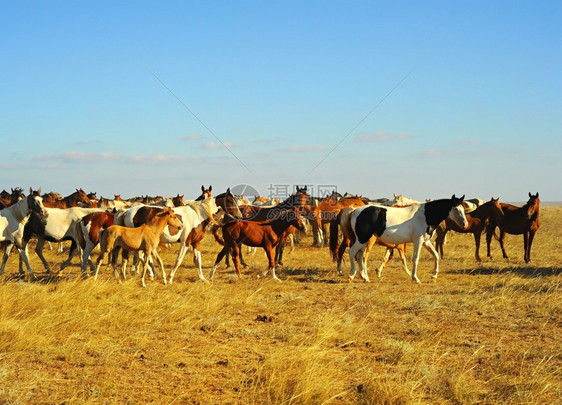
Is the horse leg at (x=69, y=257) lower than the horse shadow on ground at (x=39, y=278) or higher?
higher

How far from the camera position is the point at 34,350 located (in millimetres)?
7281

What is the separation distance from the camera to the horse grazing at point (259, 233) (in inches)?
555

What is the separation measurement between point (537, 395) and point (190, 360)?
4337 mm

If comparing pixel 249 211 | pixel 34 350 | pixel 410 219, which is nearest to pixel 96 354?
pixel 34 350

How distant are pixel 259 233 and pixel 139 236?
11.3 feet

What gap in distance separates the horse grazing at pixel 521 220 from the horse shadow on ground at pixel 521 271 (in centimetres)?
141

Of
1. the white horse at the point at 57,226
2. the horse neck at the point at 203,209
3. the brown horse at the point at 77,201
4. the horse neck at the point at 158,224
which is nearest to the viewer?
the horse neck at the point at 158,224

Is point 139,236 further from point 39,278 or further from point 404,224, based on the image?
point 404,224

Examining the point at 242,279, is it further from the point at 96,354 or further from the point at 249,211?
the point at 96,354

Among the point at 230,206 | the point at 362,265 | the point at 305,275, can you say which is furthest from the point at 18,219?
the point at 362,265

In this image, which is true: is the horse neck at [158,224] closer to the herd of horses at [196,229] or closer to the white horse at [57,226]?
the herd of horses at [196,229]

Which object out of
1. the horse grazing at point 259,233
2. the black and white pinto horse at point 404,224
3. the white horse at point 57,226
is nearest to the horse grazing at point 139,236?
the horse grazing at point 259,233

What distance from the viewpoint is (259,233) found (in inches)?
562

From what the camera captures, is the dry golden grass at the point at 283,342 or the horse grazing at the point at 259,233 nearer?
the dry golden grass at the point at 283,342
